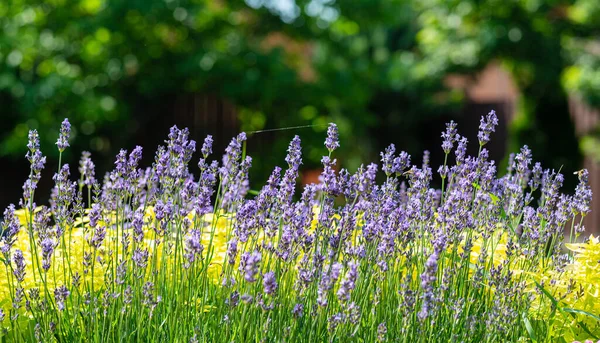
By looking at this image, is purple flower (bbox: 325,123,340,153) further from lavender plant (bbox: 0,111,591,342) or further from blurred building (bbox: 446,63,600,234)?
blurred building (bbox: 446,63,600,234)

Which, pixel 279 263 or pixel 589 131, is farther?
pixel 589 131

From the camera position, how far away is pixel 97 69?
1287cm

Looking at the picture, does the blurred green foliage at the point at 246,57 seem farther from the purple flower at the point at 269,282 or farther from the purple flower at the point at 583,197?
the purple flower at the point at 269,282

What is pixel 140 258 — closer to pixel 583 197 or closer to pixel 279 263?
pixel 279 263

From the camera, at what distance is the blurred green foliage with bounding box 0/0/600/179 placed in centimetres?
1234

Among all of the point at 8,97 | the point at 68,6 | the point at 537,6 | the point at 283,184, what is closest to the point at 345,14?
the point at 537,6

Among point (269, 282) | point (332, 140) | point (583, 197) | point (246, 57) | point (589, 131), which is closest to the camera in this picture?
point (269, 282)

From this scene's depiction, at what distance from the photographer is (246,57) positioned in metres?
12.9

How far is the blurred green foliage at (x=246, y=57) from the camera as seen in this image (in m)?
12.3

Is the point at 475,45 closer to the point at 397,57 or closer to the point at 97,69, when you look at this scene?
the point at 397,57

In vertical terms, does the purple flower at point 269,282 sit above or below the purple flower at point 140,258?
below

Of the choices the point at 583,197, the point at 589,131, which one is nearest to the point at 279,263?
the point at 583,197

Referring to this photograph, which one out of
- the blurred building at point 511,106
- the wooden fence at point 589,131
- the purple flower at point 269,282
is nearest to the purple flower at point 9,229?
the purple flower at point 269,282

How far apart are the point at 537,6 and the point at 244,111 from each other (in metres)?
5.74
